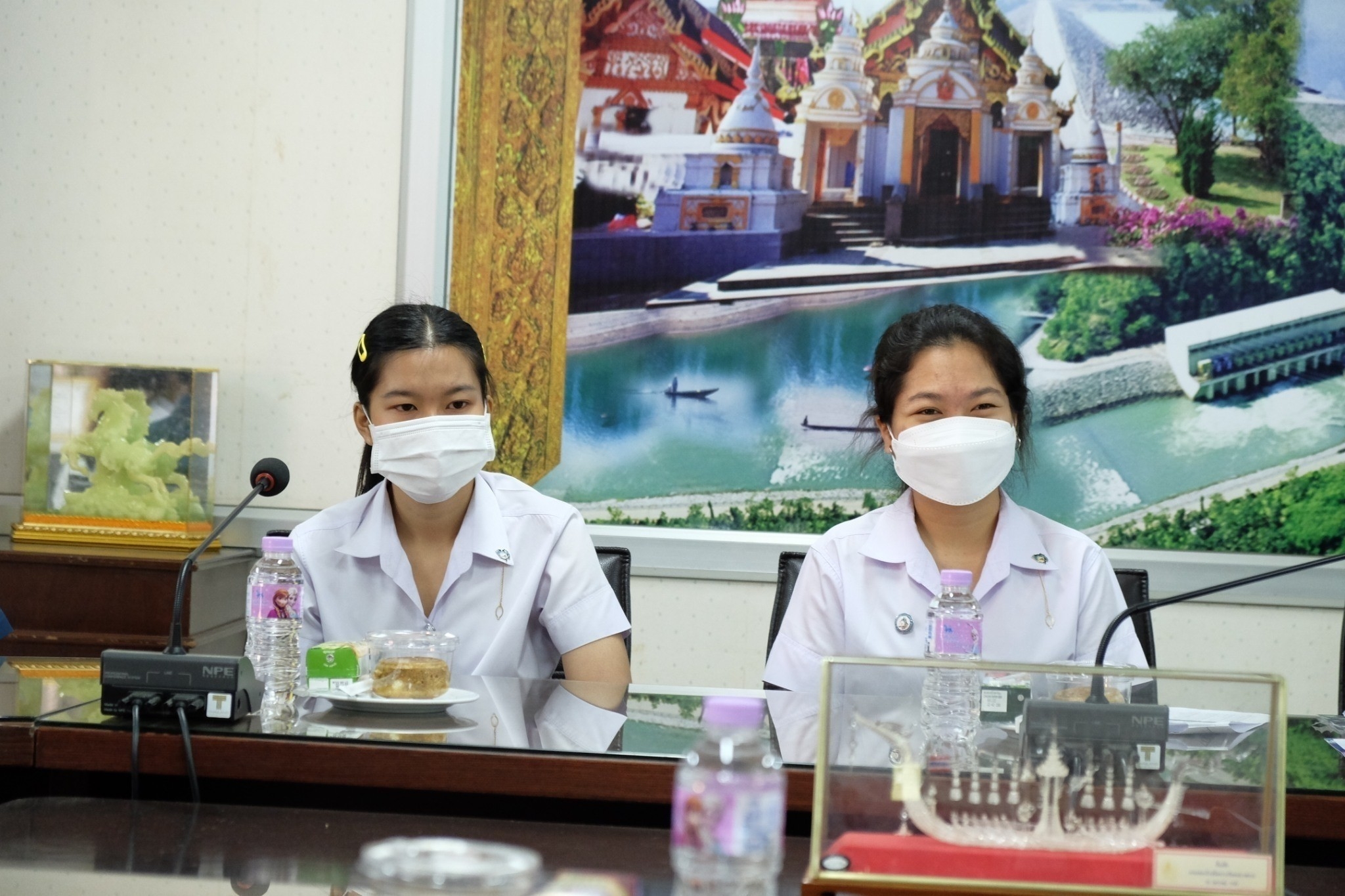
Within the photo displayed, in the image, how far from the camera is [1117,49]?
301 centimetres

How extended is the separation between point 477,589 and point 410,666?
540 mm

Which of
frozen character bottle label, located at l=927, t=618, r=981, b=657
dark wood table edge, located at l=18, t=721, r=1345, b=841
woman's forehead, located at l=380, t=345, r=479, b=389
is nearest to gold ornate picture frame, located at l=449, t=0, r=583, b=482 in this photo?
woman's forehead, located at l=380, t=345, r=479, b=389

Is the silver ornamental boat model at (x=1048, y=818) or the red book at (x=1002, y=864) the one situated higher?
the silver ornamental boat model at (x=1048, y=818)

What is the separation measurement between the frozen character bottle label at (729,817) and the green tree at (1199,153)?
2621mm

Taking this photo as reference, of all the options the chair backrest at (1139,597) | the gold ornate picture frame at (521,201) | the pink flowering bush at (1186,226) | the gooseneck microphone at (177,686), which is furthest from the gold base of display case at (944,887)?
the pink flowering bush at (1186,226)

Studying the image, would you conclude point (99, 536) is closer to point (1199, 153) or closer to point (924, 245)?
point (924, 245)

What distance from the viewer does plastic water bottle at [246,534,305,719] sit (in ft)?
5.32

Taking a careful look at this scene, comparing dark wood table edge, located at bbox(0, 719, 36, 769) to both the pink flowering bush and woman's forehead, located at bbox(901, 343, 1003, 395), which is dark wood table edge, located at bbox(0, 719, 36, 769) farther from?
the pink flowering bush

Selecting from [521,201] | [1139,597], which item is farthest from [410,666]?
[521,201]

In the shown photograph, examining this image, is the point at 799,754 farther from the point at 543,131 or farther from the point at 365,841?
the point at 543,131

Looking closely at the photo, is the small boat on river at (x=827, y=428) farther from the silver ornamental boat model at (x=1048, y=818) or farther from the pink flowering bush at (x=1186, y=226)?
the silver ornamental boat model at (x=1048, y=818)

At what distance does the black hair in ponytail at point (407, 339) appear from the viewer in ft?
6.49

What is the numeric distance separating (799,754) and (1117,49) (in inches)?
95.7

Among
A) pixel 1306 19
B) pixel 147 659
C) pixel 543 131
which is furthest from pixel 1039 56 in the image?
pixel 147 659
